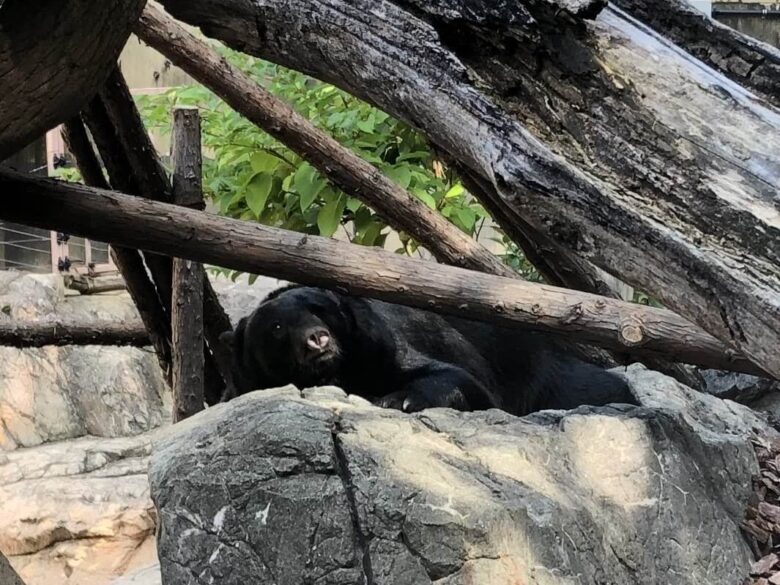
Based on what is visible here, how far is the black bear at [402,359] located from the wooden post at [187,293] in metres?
0.29

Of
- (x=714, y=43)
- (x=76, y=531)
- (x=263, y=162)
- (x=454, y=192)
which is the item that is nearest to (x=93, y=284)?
(x=76, y=531)

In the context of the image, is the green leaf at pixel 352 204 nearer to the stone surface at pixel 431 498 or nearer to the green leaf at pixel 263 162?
the green leaf at pixel 263 162

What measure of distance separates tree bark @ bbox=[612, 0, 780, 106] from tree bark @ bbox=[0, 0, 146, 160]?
34.0 inches

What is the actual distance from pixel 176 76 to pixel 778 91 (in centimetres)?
801

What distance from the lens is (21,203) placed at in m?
2.18

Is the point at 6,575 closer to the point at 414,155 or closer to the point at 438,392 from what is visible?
the point at 438,392

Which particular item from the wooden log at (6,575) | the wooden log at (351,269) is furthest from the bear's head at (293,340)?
the wooden log at (6,575)

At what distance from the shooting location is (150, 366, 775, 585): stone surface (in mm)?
2156

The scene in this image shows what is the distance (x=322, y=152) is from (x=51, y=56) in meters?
2.38

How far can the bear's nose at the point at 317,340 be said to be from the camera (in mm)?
3643

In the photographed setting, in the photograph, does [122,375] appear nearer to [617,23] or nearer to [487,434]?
[487,434]

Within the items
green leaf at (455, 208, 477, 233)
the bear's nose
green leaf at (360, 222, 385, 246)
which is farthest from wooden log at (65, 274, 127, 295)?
the bear's nose

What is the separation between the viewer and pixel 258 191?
4.36 meters

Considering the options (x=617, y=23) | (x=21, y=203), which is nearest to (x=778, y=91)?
(x=617, y=23)
